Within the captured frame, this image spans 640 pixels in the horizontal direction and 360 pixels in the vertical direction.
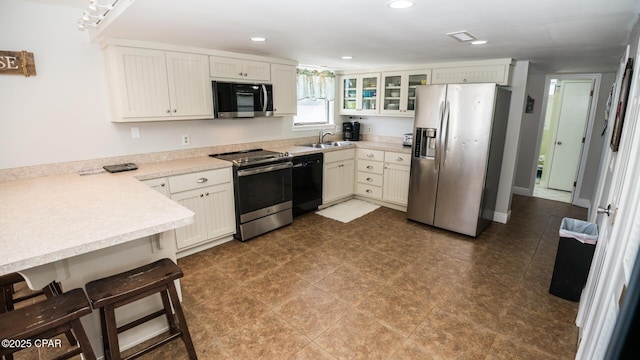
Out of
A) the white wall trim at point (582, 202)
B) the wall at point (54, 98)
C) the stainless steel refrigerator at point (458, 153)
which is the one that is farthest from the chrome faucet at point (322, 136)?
the white wall trim at point (582, 202)

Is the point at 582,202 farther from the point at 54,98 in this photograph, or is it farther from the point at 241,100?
the point at 54,98

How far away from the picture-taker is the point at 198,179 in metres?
3.21

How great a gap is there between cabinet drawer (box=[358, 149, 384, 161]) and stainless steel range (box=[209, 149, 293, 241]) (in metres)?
1.49

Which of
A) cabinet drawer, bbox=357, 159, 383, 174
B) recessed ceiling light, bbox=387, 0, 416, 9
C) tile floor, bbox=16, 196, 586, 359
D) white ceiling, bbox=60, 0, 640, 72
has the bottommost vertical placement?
tile floor, bbox=16, 196, 586, 359

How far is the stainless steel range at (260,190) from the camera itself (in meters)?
3.49

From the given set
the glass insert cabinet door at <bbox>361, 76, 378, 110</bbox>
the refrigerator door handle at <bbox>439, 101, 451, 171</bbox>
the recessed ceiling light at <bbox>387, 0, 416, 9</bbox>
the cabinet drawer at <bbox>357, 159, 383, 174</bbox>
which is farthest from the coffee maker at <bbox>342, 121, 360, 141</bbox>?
the recessed ceiling light at <bbox>387, 0, 416, 9</bbox>

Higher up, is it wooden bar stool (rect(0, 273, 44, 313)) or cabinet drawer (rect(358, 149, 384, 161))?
cabinet drawer (rect(358, 149, 384, 161))

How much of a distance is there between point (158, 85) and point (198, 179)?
0.99 metres

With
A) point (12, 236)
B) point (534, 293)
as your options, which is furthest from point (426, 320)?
point (12, 236)

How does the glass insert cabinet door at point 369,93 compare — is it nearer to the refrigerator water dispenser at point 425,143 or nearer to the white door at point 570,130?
the refrigerator water dispenser at point 425,143

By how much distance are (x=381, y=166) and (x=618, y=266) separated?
11.7ft

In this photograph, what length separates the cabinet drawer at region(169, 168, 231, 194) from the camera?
3.06m

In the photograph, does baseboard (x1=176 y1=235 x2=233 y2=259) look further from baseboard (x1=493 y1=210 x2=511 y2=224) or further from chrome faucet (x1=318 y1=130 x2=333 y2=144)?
baseboard (x1=493 y1=210 x2=511 y2=224)

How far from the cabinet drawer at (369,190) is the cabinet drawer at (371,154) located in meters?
0.45
